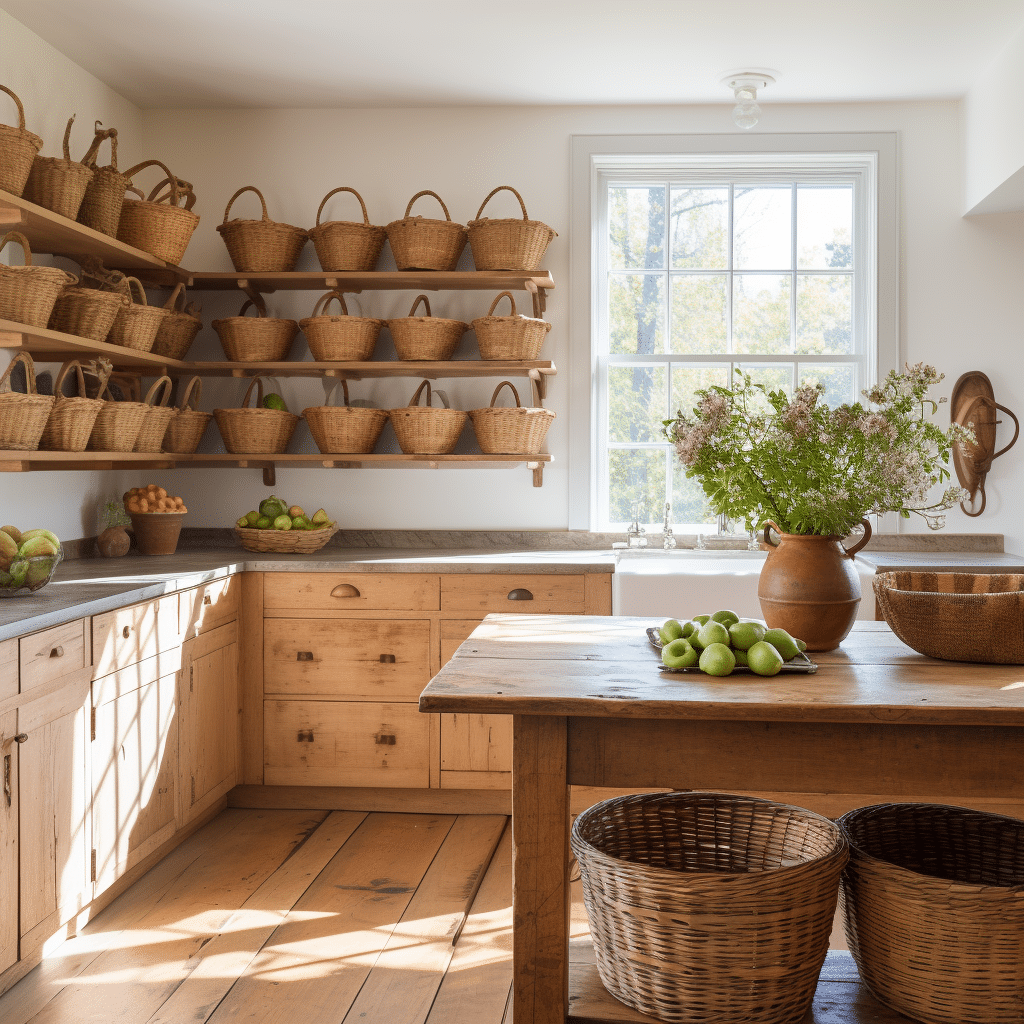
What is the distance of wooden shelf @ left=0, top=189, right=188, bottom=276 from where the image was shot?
2740 mm

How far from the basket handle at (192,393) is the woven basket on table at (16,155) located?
43.1 inches

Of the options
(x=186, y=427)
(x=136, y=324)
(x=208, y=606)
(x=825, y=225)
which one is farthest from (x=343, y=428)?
(x=825, y=225)

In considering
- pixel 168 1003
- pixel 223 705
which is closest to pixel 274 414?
pixel 223 705

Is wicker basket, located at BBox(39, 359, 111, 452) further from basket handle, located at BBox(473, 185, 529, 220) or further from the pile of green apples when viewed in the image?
the pile of green apples

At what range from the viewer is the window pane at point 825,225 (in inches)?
160

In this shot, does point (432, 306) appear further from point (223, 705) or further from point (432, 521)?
point (223, 705)

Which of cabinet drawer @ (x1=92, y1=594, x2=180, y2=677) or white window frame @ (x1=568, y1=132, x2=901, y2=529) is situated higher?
white window frame @ (x1=568, y1=132, x2=901, y2=529)

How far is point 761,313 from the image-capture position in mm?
4086

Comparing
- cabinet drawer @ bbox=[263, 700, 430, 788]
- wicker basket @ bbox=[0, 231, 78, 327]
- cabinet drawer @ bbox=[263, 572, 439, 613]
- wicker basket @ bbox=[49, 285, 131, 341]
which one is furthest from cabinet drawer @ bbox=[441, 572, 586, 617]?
wicker basket @ bbox=[0, 231, 78, 327]

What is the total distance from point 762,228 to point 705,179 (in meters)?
0.31

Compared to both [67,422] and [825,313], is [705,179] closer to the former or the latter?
[825,313]

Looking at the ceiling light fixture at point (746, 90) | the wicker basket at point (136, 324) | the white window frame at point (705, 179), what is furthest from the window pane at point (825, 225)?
the wicker basket at point (136, 324)

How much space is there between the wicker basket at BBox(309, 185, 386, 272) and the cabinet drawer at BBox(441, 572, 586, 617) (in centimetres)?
131

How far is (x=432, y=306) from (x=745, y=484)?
2.40 m
